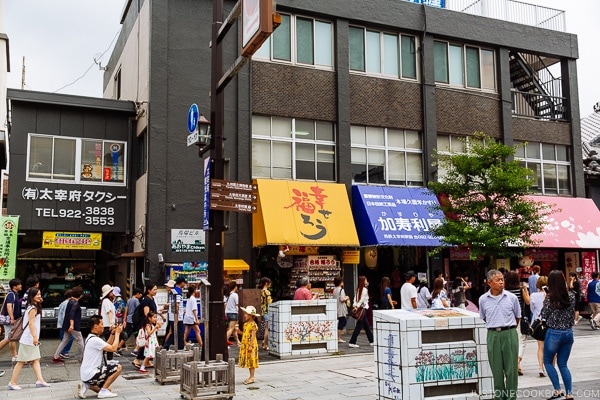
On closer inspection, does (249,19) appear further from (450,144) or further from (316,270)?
(450,144)

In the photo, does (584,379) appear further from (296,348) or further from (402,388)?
(296,348)

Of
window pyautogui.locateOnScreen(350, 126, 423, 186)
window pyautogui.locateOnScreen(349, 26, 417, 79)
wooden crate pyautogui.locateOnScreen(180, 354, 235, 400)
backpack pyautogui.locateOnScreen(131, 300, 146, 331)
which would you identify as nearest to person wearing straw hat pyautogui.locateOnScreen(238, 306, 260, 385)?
wooden crate pyautogui.locateOnScreen(180, 354, 235, 400)

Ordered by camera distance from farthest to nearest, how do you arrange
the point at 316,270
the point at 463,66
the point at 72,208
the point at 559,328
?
the point at 463,66 < the point at 316,270 < the point at 72,208 < the point at 559,328

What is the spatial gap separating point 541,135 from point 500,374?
1855 cm

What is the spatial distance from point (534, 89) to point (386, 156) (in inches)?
342

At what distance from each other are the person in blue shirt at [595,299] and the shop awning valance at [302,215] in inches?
291

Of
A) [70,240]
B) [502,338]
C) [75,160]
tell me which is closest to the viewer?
[502,338]

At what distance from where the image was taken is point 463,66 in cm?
2283

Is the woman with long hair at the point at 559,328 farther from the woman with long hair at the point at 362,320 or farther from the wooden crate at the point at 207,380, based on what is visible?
the woman with long hair at the point at 362,320

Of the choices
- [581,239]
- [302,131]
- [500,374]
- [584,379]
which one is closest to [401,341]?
[500,374]

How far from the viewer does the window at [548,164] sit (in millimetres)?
23516

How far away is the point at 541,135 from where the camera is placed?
2391 cm

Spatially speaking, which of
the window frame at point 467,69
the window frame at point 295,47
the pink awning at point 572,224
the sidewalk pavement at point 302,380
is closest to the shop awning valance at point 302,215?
the window frame at point 295,47

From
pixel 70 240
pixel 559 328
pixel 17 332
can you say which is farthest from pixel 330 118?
pixel 559 328
